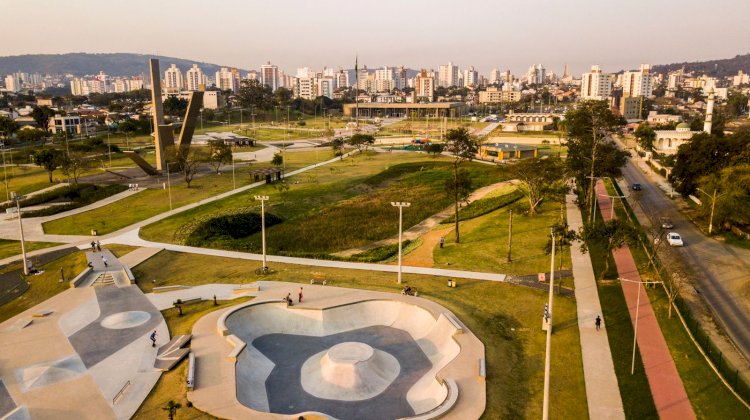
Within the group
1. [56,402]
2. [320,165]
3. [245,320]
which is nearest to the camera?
[56,402]

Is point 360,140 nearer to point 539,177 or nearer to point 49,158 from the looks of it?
point 49,158

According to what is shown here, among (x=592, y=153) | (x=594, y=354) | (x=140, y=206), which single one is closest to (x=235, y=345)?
(x=594, y=354)

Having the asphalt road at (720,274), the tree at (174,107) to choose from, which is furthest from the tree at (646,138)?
the tree at (174,107)

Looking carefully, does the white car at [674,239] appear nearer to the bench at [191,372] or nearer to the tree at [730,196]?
the tree at [730,196]

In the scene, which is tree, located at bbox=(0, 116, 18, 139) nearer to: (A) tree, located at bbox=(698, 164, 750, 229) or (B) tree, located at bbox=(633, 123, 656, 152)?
(A) tree, located at bbox=(698, 164, 750, 229)

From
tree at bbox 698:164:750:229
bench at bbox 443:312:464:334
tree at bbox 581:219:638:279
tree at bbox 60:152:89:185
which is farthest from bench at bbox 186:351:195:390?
tree at bbox 60:152:89:185

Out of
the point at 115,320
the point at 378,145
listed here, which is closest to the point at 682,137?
the point at 378,145

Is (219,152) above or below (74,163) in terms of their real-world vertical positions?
above

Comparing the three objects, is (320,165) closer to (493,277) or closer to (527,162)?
(527,162)
